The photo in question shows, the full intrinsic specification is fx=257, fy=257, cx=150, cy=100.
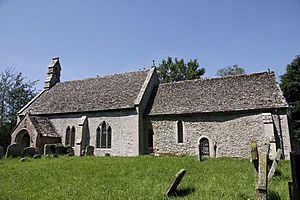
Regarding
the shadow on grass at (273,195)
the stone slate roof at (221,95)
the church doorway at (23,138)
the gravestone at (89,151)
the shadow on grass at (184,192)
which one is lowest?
the shadow on grass at (184,192)

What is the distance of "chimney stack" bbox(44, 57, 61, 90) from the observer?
3556cm

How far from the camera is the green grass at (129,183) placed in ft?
27.1

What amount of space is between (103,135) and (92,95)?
5522mm

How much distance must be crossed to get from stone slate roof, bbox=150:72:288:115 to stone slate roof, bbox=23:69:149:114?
304cm

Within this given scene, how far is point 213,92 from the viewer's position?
25453 millimetres

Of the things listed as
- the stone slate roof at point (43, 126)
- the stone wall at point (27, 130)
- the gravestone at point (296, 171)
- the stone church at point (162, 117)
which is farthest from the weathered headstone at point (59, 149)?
the gravestone at point (296, 171)

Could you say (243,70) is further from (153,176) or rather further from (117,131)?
(153,176)

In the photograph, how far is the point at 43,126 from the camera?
91.4 ft

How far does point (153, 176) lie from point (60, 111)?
20538 millimetres

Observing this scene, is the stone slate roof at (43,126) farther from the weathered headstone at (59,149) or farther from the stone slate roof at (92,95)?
the weathered headstone at (59,149)

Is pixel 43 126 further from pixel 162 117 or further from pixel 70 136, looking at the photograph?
pixel 162 117

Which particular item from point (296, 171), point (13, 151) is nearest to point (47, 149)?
point (13, 151)

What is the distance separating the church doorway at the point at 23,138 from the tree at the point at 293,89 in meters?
32.0

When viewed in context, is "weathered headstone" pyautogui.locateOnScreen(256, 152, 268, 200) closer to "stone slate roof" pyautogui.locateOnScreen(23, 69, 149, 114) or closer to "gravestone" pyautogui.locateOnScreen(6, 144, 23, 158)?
"stone slate roof" pyautogui.locateOnScreen(23, 69, 149, 114)
